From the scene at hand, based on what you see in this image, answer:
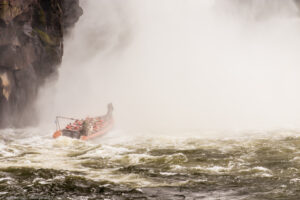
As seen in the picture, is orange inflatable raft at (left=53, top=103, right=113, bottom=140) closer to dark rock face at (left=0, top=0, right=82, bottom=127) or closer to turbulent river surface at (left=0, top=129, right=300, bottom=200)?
turbulent river surface at (left=0, top=129, right=300, bottom=200)

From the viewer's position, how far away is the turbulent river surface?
16.4 m

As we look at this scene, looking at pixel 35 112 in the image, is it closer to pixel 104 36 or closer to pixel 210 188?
pixel 210 188

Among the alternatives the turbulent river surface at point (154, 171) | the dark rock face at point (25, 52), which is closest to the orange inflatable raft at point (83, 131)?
the turbulent river surface at point (154, 171)

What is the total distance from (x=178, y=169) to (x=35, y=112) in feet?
127

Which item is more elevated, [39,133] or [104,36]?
[104,36]

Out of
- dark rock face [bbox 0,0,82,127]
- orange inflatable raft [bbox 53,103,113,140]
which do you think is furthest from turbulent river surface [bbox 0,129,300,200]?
dark rock face [bbox 0,0,82,127]

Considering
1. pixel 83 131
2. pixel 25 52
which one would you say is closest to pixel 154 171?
pixel 83 131

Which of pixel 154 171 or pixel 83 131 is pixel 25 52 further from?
pixel 154 171

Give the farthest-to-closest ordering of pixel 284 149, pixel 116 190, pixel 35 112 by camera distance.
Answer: pixel 35 112, pixel 284 149, pixel 116 190

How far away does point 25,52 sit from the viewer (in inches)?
1828

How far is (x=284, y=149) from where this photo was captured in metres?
28.2

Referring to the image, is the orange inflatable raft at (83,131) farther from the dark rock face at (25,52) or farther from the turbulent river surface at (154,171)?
the dark rock face at (25,52)

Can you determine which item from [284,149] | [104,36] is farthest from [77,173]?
[104,36]

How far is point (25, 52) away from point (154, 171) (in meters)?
32.9
